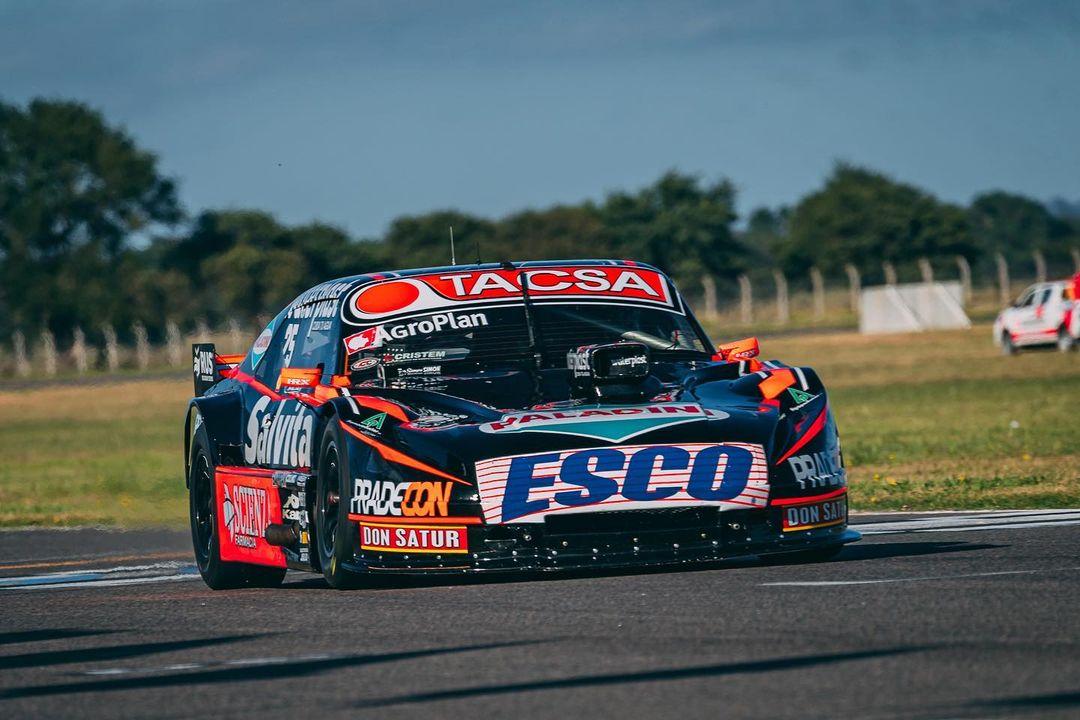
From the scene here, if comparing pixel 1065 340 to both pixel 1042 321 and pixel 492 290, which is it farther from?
pixel 492 290

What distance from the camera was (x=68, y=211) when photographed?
263 feet

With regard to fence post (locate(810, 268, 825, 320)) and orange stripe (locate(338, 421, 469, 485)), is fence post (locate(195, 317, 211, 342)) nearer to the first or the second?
fence post (locate(810, 268, 825, 320))

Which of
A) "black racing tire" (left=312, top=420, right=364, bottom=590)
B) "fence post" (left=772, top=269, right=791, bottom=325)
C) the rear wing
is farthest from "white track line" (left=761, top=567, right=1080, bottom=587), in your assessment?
"fence post" (left=772, top=269, right=791, bottom=325)

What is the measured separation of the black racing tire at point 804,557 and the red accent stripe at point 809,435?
1.71ft

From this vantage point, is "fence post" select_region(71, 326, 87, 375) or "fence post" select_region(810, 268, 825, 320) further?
"fence post" select_region(810, 268, 825, 320)

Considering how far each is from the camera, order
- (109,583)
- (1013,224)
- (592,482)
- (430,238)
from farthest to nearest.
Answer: (1013,224) < (430,238) < (109,583) < (592,482)

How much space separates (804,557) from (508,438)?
1.63 metres

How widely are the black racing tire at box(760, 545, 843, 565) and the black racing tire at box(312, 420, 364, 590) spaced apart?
1.82 meters

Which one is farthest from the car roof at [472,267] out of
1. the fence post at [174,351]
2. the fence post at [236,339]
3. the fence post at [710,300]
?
the fence post at [710,300]

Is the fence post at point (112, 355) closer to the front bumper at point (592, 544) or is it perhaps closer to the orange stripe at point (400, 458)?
the orange stripe at point (400, 458)

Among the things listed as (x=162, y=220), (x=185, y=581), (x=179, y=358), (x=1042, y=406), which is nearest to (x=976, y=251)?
(x=162, y=220)

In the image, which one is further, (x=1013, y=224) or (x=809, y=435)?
(x=1013, y=224)

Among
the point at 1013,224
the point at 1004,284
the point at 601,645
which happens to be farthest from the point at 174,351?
the point at 1013,224

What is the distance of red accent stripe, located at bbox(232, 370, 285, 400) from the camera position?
957 cm
